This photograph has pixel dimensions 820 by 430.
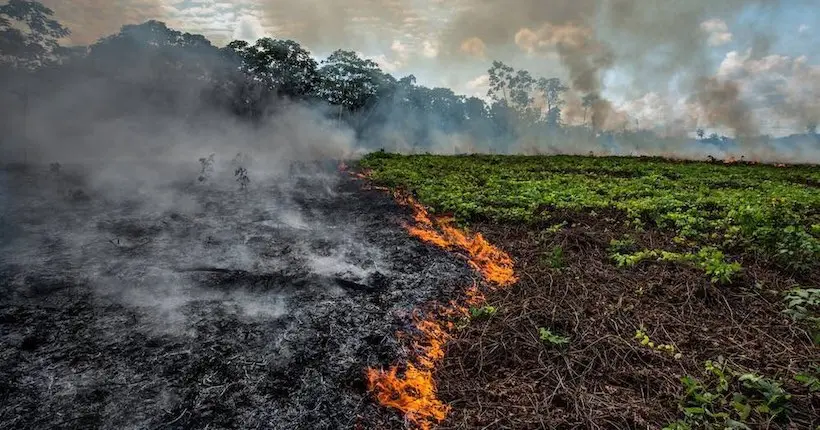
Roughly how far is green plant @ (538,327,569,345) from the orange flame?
3.32 feet

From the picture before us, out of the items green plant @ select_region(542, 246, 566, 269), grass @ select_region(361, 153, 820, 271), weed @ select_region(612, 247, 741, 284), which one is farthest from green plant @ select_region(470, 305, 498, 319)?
grass @ select_region(361, 153, 820, 271)

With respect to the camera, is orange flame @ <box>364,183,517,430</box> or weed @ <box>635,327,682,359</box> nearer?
orange flame @ <box>364,183,517,430</box>

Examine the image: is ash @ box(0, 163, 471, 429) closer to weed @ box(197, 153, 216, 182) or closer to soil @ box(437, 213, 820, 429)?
soil @ box(437, 213, 820, 429)

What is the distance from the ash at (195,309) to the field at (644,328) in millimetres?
1029

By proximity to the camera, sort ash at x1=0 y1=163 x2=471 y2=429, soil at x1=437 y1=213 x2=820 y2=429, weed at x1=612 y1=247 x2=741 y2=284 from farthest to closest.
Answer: weed at x1=612 y1=247 x2=741 y2=284
soil at x1=437 y1=213 x2=820 y2=429
ash at x1=0 y1=163 x2=471 y2=429

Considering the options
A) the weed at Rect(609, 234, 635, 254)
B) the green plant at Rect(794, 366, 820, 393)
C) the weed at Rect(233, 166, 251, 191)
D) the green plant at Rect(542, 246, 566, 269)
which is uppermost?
the weed at Rect(233, 166, 251, 191)

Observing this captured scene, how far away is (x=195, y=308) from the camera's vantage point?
4.68 metres

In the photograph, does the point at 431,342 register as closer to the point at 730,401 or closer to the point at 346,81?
the point at 730,401

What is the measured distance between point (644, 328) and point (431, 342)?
7.78 feet

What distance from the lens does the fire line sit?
369cm

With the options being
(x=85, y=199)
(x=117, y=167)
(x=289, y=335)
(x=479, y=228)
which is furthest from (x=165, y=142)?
(x=289, y=335)

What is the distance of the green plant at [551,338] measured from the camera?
4422 millimetres

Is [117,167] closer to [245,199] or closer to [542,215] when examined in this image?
[245,199]

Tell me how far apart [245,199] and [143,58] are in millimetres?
25643
